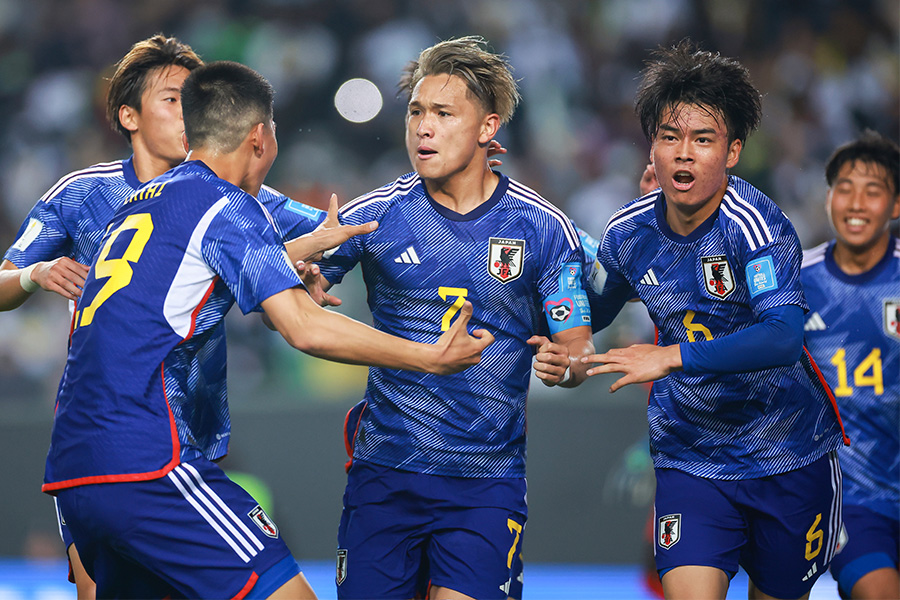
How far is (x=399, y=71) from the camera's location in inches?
395

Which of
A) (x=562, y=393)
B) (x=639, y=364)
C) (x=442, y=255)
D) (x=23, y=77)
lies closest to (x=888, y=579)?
(x=639, y=364)

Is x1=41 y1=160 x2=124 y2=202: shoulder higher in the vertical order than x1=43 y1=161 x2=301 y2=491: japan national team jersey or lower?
higher

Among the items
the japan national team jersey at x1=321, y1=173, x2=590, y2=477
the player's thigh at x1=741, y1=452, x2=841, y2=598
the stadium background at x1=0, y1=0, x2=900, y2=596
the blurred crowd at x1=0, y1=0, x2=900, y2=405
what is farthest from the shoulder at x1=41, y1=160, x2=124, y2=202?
the blurred crowd at x1=0, y1=0, x2=900, y2=405

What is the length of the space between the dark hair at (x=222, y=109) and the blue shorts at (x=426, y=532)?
1451 mm

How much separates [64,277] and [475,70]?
6.20ft

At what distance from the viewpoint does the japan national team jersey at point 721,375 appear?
388 centimetres

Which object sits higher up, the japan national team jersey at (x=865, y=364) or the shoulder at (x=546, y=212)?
the shoulder at (x=546, y=212)

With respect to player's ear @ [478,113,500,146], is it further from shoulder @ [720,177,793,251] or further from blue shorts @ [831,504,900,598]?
blue shorts @ [831,504,900,598]

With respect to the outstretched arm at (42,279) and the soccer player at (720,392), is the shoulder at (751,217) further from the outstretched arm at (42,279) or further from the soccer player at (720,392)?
the outstretched arm at (42,279)

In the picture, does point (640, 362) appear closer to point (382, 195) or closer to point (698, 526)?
point (698, 526)

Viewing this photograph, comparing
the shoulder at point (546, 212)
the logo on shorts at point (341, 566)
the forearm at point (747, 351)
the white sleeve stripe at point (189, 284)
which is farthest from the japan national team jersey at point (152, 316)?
the forearm at point (747, 351)

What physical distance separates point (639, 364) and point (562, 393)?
414cm

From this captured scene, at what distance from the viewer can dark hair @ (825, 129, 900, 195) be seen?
5184 mm

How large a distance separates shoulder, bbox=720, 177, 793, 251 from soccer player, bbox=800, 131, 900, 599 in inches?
54.0
